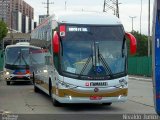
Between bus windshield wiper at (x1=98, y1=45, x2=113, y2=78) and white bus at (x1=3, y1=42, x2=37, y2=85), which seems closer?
bus windshield wiper at (x1=98, y1=45, x2=113, y2=78)

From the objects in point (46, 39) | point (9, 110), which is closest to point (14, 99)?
point (46, 39)

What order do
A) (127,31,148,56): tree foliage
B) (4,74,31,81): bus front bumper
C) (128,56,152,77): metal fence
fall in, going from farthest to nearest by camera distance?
(127,31,148,56): tree foliage < (128,56,152,77): metal fence < (4,74,31,81): bus front bumper

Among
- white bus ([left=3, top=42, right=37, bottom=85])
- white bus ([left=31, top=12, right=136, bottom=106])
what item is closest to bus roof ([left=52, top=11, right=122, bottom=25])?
white bus ([left=31, top=12, right=136, bottom=106])

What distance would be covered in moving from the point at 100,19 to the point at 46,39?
395cm

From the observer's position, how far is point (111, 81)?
15.4m

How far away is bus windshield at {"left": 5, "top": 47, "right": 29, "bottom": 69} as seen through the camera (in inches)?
1217

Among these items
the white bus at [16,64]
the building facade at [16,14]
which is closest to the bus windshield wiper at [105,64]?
the white bus at [16,64]

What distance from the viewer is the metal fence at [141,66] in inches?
1935

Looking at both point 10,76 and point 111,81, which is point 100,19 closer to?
Result: point 111,81

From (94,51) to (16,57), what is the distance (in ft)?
52.6

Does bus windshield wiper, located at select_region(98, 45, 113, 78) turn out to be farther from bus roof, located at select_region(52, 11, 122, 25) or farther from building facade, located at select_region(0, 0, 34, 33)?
building facade, located at select_region(0, 0, 34, 33)

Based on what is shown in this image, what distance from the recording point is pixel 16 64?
3095cm

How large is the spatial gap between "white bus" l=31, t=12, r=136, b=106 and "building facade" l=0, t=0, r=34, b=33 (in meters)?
72.9

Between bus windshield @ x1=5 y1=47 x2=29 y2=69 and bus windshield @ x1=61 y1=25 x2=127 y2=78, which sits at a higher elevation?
bus windshield @ x1=61 y1=25 x2=127 y2=78
